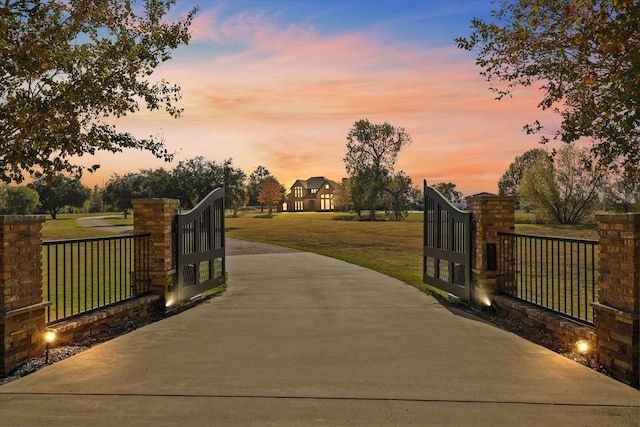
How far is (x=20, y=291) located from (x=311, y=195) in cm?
10018

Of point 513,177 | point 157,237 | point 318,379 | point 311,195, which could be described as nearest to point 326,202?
point 311,195

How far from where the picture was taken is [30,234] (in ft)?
16.3

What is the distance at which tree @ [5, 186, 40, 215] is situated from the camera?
69356 millimetres

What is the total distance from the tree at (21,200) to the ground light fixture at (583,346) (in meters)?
79.1

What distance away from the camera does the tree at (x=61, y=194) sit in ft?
268

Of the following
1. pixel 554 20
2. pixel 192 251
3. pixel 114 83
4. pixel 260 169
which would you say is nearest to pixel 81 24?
pixel 114 83

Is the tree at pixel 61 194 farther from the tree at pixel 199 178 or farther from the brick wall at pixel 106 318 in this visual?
the brick wall at pixel 106 318

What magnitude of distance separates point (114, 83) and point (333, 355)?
7558 millimetres

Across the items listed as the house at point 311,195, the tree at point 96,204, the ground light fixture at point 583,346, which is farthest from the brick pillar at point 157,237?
the tree at point 96,204

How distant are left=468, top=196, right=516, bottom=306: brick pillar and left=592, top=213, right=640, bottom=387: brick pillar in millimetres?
2648

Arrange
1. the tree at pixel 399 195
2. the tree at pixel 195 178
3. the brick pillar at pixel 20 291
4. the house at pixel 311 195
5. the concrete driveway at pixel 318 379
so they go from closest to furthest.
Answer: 1. the concrete driveway at pixel 318 379
2. the brick pillar at pixel 20 291
3. the tree at pixel 195 178
4. the tree at pixel 399 195
5. the house at pixel 311 195

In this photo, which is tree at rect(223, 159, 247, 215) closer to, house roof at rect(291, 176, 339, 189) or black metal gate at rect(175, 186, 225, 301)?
black metal gate at rect(175, 186, 225, 301)

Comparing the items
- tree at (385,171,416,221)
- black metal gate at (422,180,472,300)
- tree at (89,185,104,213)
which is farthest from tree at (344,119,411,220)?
tree at (89,185,104,213)

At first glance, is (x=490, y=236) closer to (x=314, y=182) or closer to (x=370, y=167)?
(x=370, y=167)
